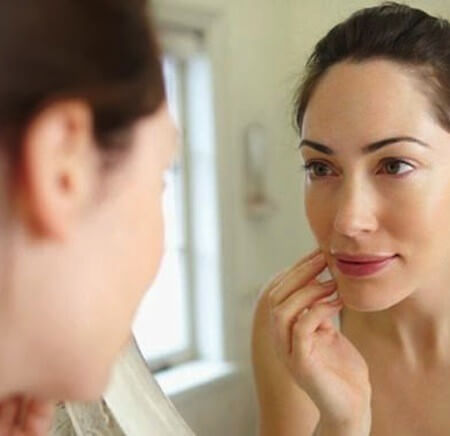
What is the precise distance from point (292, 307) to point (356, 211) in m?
0.10

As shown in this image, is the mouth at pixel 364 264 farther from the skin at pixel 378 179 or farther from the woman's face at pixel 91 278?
the woman's face at pixel 91 278

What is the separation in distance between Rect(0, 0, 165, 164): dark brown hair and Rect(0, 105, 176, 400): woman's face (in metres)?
0.02

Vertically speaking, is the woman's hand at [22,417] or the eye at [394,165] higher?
→ the eye at [394,165]

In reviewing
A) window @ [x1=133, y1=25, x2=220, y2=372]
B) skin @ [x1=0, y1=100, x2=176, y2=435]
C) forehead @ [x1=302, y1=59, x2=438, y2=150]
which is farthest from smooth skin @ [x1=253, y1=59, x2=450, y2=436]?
skin @ [x1=0, y1=100, x2=176, y2=435]

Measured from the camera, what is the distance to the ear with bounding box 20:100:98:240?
0.91ft

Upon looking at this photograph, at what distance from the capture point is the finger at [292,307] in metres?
0.63

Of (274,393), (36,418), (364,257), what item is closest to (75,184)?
(36,418)

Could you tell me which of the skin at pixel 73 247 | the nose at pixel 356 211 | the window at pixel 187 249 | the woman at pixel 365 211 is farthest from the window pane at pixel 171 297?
the skin at pixel 73 247

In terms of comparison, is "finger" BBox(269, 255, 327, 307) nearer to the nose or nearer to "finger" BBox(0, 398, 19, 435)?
the nose

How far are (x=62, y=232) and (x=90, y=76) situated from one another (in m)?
0.06

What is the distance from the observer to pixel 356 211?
582 mm

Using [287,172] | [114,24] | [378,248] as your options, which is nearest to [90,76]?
[114,24]

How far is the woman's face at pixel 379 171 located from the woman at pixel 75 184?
0.86ft

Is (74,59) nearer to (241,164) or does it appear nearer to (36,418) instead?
(36,418)
